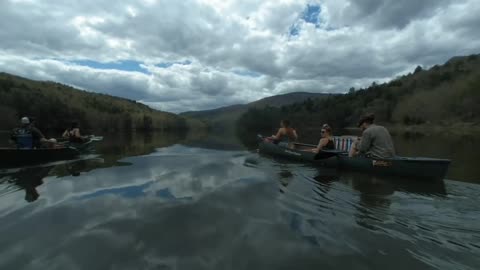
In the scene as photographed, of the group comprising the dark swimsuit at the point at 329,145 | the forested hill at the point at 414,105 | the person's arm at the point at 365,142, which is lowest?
the dark swimsuit at the point at 329,145

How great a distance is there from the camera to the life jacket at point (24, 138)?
1124cm

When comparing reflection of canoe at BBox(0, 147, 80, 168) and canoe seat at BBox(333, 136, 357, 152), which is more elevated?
canoe seat at BBox(333, 136, 357, 152)

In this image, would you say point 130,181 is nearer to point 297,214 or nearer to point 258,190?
point 258,190

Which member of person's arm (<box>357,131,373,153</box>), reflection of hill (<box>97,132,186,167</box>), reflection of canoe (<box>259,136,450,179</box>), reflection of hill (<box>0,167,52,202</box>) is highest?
person's arm (<box>357,131,373,153</box>)

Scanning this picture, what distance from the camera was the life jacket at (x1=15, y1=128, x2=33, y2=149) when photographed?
36.9 ft

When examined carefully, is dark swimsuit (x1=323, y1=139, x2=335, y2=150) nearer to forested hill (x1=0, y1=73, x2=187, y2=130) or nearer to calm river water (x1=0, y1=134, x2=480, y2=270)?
→ calm river water (x1=0, y1=134, x2=480, y2=270)

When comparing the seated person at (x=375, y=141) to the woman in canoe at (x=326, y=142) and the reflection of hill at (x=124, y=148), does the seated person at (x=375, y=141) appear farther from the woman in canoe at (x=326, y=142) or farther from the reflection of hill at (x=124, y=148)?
the reflection of hill at (x=124, y=148)

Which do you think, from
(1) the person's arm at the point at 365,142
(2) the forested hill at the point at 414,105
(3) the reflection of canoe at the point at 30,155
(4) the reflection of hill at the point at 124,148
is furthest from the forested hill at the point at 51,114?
(1) the person's arm at the point at 365,142

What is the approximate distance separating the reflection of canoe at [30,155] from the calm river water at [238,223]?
1.73m

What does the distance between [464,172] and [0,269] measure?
13385 mm

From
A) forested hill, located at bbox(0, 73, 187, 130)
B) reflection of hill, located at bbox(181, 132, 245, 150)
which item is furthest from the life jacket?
forested hill, located at bbox(0, 73, 187, 130)

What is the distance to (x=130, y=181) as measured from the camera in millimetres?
8523

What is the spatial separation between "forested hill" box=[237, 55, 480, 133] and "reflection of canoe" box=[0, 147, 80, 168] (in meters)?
71.7

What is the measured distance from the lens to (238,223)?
5.04 meters
